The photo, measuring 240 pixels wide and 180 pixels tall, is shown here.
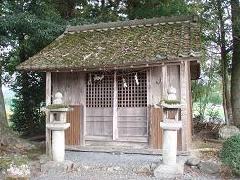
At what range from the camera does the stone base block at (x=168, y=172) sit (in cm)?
949

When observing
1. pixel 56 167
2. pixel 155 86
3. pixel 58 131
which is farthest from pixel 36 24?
pixel 56 167

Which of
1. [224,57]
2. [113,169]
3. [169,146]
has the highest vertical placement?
[224,57]

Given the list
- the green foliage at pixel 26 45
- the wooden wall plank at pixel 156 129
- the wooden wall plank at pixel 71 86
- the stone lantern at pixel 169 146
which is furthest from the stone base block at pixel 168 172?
the green foliage at pixel 26 45

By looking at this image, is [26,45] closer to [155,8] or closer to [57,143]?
[155,8]

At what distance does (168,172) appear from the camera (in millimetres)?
9516

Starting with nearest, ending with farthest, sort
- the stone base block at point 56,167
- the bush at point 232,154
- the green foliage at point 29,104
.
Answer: the bush at point 232,154
the stone base block at point 56,167
the green foliage at point 29,104

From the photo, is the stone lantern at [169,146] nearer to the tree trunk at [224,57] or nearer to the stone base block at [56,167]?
the stone base block at [56,167]

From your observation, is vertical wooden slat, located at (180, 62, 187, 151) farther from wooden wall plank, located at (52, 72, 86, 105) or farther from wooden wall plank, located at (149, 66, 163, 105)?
wooden wall plank, located at (52, 72, 86, 105)

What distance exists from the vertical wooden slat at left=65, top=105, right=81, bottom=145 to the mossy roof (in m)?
1.90

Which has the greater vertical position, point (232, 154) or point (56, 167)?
point (232, 154)

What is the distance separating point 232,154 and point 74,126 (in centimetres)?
607

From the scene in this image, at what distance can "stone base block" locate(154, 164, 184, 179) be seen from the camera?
31.1 feet

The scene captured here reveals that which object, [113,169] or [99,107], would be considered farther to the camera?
[99,107]

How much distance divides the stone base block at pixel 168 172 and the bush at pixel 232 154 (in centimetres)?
123
